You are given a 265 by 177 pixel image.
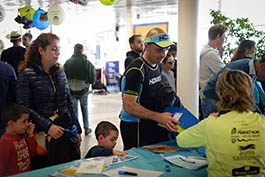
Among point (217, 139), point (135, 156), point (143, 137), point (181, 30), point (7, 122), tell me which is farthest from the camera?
point (181, 30)

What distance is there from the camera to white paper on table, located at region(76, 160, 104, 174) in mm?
1719

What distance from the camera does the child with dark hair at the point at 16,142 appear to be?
2.04 meters

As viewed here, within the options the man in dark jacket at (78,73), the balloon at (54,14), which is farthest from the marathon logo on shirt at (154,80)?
the balloon at (54,14)

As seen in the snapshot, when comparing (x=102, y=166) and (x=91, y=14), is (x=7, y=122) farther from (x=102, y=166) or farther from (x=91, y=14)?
(x=91, y=14)

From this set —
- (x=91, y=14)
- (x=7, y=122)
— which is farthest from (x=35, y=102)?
(x=91, y=14)

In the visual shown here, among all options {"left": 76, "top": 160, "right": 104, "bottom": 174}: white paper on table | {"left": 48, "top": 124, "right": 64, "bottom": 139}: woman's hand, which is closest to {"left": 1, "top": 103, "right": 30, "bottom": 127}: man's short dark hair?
{"left": 48, "top": 124, "right": 64, "bottom": 139}: woman's hand

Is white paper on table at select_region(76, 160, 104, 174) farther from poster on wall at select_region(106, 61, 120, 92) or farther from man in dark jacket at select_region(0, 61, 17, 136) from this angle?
poster on wall at select_region(106, 61, 120, 92)

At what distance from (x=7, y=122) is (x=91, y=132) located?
3454 millimetres

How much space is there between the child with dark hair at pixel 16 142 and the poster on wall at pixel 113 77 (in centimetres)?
1095

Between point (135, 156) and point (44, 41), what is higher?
point (44, 41)

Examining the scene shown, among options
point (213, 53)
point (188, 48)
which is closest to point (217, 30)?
point (213, 53)

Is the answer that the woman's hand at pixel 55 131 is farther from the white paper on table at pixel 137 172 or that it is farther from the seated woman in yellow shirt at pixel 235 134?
the seated woman in yellow shirt at pixel 235 134

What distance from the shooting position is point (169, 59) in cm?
380

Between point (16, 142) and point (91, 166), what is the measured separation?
68 cm
